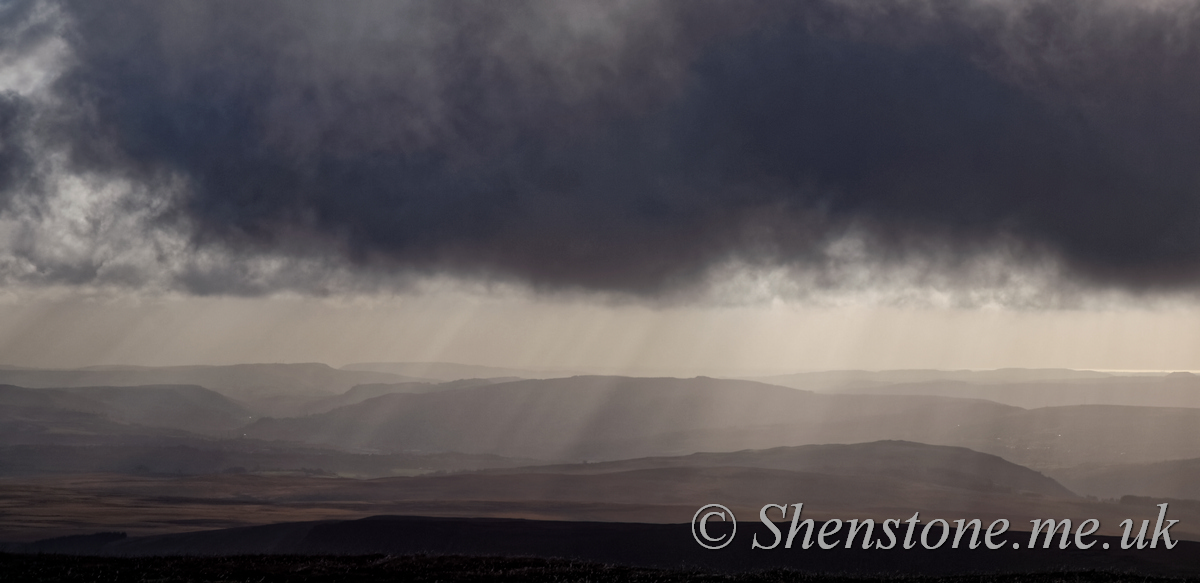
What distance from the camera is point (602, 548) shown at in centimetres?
6638

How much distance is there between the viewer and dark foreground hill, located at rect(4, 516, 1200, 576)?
167ft

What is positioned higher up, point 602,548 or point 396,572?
point 602,548

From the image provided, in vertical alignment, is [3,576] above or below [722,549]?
below

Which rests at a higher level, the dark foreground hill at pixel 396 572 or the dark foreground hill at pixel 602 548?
the dark foreground hill at pixel 602 548

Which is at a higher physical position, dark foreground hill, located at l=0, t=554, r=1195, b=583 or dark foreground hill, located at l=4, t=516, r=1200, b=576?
dark foreground hill, located at l=4, t=516, r=1200, b=576

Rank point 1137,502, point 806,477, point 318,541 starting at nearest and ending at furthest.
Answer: point 318,541
point 1137,502
point 806,477

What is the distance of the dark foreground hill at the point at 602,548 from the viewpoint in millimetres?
51000

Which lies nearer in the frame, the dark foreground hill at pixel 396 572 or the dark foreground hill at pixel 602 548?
the dark foreground hill at pixel 396 572

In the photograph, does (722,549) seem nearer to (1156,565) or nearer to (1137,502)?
(1156,565)

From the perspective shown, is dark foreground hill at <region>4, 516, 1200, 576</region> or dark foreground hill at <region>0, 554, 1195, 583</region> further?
dark foreground hill at <region>4, 516, 1200, 576</region>

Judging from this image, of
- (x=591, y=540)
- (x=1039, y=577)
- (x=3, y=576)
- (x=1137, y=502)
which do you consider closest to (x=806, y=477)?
(x=1137, y=502)

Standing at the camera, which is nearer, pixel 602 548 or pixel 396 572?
pixel 396 572

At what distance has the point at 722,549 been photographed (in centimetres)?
5831

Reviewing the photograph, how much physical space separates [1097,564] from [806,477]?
98.5 meters
